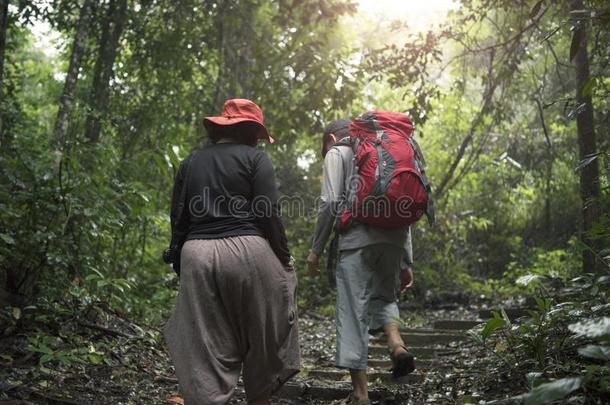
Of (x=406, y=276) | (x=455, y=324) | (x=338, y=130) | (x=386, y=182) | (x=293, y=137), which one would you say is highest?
(x=293, y=137)

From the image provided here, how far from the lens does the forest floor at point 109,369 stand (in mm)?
4332

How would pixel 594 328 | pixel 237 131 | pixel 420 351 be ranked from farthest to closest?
pixel 420 351
pixel 237 131
pixel 594 328

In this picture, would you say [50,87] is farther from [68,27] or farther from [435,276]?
[435,276]

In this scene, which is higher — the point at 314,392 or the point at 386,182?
the point at 386,182

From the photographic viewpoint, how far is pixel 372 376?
217 inches

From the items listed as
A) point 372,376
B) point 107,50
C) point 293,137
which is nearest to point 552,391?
point 372,376

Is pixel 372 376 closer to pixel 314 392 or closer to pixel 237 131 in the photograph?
pixel 314 392

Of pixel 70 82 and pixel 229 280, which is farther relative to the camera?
pixel 70 82

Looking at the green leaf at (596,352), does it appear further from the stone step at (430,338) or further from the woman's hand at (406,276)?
the stone step at (430,338)

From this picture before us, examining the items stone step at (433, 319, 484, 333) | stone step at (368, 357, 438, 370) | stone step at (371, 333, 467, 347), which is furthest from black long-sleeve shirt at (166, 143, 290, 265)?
stone step at (433, 319, 484, 333)

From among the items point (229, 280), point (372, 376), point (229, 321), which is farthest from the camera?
point (372, 376)

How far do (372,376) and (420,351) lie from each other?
4.29 feet

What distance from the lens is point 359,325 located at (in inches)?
178

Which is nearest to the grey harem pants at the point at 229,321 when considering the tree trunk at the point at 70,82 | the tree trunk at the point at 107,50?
the tree trunk at the point at 70,82
